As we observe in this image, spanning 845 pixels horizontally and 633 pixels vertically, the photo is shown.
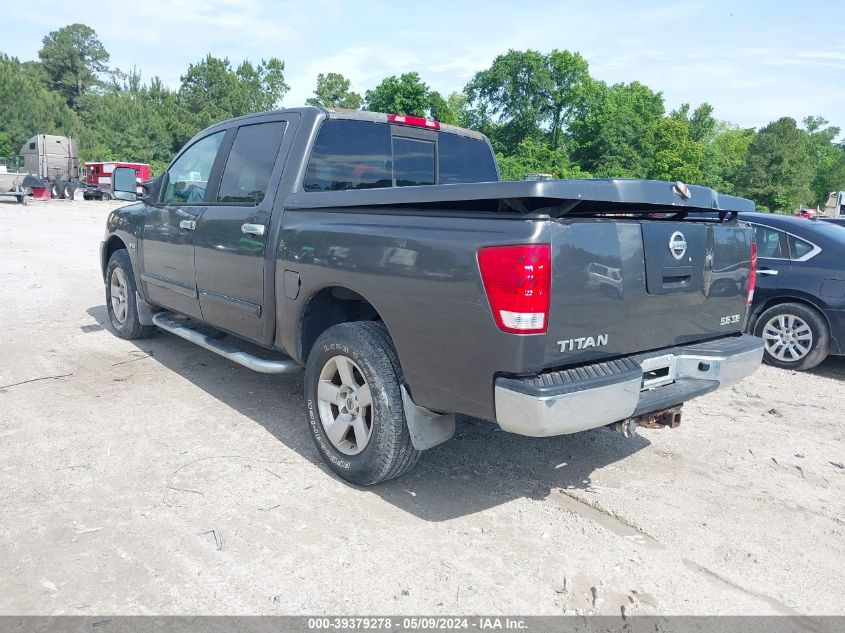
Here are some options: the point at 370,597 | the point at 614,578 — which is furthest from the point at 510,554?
the point at 370,597

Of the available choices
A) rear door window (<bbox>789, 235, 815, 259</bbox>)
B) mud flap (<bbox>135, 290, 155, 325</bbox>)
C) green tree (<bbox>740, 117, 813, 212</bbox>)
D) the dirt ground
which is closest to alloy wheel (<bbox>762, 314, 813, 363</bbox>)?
rear door window (<bbox>789, 235, 815, 259</bbox>)

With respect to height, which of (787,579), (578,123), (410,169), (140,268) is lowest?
(787,579)

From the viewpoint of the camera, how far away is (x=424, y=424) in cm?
315

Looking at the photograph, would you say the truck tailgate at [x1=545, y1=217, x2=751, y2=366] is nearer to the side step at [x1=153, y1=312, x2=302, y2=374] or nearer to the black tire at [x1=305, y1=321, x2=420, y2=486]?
the black tire at [x1=305, y1=321, x2=420, y2=486]

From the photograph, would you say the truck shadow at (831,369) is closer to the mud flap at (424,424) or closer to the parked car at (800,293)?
the parked car at (800,293)

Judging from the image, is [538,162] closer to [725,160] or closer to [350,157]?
[725,160]

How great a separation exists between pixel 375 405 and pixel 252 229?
157 centimetres

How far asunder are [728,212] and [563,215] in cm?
145

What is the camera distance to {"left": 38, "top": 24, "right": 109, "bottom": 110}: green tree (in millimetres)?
95750

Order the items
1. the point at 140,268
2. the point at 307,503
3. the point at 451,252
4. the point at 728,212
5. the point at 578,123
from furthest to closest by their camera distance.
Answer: the point at 578,123
the point at 140,268
the point at 728,212
the point at 307,503
the point at 451,252

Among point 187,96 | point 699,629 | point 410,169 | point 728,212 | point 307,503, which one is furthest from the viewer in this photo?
point 187,96

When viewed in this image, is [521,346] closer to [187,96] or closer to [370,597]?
[370,597]

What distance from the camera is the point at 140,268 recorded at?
5754mm

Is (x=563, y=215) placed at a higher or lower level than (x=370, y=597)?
higher
